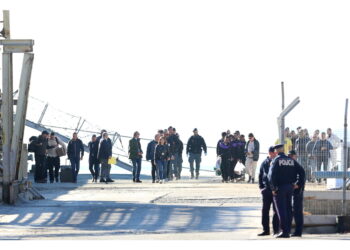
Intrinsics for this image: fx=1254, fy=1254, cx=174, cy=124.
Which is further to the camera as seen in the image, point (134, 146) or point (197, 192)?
point (134, 146)

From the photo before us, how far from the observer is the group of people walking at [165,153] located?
1527 inches

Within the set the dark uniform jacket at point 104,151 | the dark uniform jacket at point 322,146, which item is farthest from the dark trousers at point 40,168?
the dark uniform jacket at point 322,146

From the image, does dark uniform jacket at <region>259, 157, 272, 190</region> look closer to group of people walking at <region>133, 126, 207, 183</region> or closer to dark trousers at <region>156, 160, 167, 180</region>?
group of people walking at <region>133, 126, 207, 183</region>

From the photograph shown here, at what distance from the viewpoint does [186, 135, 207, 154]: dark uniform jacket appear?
40.9 meters

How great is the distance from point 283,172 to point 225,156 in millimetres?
18534

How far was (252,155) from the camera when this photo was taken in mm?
38781

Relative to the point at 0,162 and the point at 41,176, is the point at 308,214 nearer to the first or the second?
the point at 0,162

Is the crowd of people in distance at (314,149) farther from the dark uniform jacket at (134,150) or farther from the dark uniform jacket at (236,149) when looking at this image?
the dark uniform jacket at (134,150)

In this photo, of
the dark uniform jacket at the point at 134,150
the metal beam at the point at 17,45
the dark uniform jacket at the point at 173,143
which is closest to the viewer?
the metal beam at the point at 17,45

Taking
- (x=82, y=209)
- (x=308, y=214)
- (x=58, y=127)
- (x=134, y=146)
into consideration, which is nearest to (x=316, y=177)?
(x=308, y=214)

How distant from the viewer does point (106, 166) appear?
1548 inches

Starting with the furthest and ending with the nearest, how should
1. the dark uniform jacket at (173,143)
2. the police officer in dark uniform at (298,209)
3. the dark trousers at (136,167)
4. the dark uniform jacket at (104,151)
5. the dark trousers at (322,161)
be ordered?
the dark uniform jacket at (173,143) < the dark trousers at (136,167) < the dark uniform jacket at (104,151) < the dark trousers at (322,161) < the police officer in dark uniform at (298,209)
